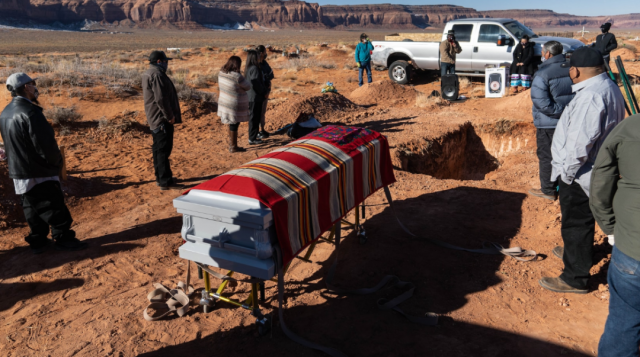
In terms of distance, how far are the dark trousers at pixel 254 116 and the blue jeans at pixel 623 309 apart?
7.41m

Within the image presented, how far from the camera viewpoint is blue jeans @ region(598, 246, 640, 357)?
266 centimetres

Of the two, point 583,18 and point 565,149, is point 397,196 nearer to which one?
point 565,149

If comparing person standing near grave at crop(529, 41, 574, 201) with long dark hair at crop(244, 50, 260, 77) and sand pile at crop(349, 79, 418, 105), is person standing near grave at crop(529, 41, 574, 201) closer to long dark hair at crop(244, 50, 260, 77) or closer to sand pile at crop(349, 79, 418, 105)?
long dark hair at crop(244, 50, 260, 77)

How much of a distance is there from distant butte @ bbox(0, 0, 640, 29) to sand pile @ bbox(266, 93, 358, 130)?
345ft

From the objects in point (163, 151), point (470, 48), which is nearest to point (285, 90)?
point (470, 48)

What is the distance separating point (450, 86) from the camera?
1384 centimetres

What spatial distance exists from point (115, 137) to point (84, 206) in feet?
13.0

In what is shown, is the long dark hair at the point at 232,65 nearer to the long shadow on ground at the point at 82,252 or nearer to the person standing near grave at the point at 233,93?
the person standing near grave at the point at 233,93

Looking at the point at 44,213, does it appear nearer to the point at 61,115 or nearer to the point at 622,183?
the point at 622,183

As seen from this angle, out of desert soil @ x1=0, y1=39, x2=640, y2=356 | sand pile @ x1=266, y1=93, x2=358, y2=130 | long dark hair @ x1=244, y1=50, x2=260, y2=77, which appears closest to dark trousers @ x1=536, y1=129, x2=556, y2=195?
desert soil @ x1=0, y1=39, x2=640, y2=356

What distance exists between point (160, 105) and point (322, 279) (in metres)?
3.72

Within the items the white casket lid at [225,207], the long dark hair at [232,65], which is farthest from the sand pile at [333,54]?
the white casket lid at [225,207]

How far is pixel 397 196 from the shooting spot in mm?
6789

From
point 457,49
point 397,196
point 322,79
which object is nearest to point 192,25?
point 322,79
